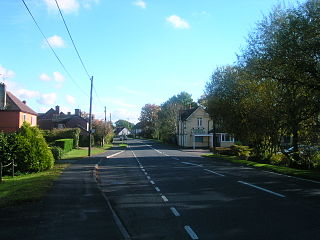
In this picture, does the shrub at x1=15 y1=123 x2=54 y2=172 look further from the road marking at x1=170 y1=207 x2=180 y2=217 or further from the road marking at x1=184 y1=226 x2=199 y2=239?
the road marking at x1=184 y1=226 x2=199 y2=239

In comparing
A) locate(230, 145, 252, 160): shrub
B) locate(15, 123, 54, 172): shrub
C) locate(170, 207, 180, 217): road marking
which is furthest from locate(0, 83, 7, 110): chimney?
locate(170, 207, 180, 217): road marking

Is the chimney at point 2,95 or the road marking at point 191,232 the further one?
the chimney at point 2,95

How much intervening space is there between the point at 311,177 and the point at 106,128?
63460mm

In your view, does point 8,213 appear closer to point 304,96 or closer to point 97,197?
point 97,197

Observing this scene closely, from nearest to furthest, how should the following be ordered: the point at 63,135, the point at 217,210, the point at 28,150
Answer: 1. the point at 217,210
2. the point at 28,150
3. the point at 63,135

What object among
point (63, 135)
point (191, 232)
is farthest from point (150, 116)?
point (191, 232)

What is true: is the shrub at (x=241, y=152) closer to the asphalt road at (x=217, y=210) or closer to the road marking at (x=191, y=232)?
the asphalt road at (x=217, y=210)

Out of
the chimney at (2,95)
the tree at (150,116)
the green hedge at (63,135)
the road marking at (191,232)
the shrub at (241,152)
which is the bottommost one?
the road marking at (191,232)

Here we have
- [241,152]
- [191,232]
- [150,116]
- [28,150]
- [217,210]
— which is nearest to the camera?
[191,232]

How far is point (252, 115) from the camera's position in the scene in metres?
32.6

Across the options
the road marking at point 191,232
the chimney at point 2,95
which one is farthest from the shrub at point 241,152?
the road marking at point 191,232

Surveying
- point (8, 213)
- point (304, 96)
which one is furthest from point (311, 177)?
point (8, 213)

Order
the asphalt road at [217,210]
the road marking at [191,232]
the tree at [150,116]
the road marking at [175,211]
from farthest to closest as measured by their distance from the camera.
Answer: the tree at [150,116] < the road marking at [175,211] < the asphalt road at [217,210] < the road marking at [191,232]

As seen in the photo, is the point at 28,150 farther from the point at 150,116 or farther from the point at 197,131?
the point at 150,116
